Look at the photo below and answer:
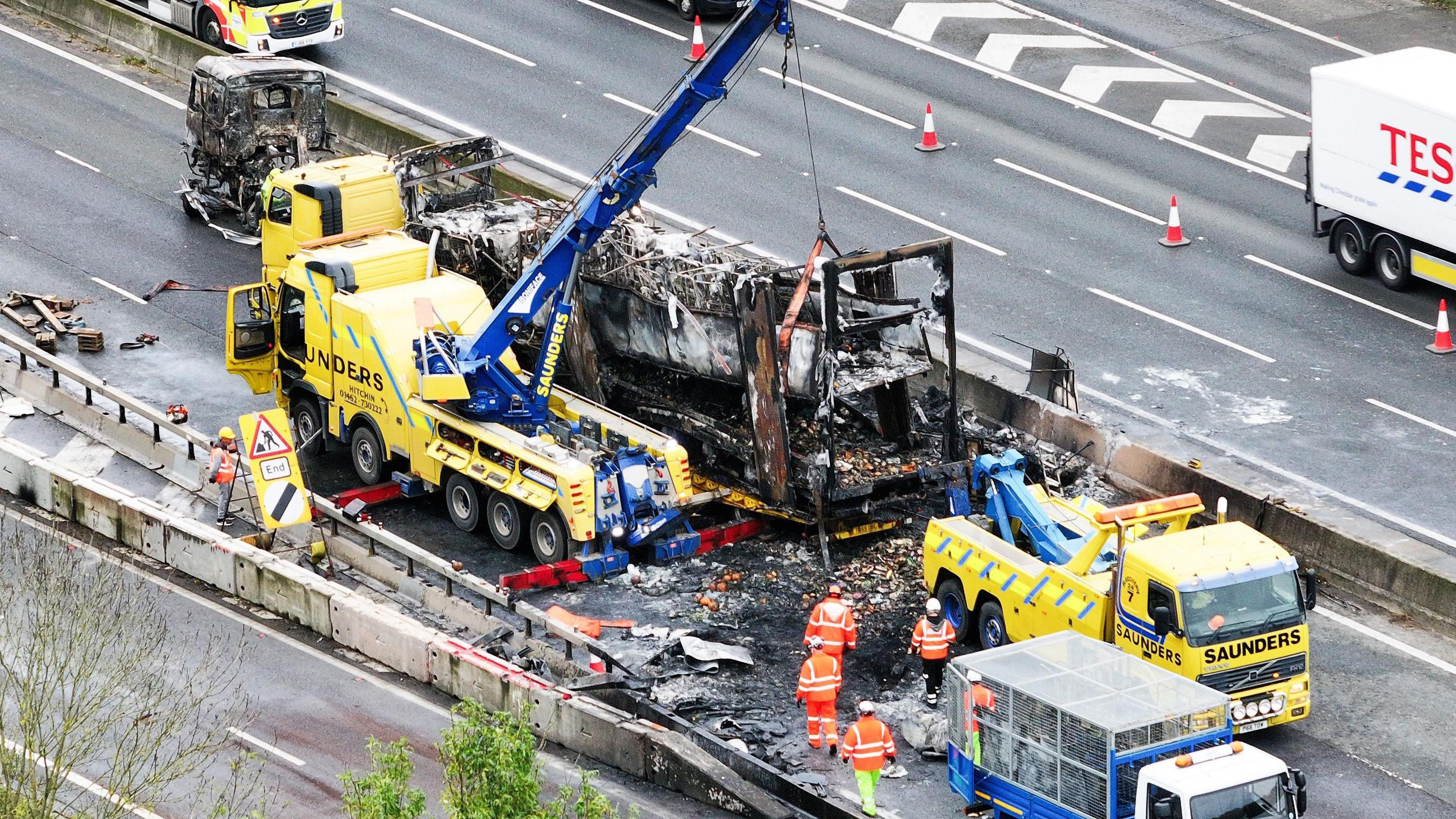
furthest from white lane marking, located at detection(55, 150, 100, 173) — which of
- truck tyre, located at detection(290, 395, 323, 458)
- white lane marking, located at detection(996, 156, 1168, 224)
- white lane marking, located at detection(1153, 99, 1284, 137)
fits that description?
white lane marking, located at detection(1153, 99, 1284, 137)

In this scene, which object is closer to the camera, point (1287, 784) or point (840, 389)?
point (1287, 784)

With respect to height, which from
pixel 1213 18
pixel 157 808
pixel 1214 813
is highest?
pixel 1213 18

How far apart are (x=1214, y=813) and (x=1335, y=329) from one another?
1333cm

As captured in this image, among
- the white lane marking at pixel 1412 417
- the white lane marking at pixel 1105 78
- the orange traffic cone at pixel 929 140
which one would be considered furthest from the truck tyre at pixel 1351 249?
the orange traffic cone at pixel 929 140

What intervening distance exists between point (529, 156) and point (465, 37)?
507 cm

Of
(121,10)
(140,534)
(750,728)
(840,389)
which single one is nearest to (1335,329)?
(840,389)

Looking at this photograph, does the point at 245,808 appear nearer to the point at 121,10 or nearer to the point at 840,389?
the point at 840,389

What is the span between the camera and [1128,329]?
1150 inches

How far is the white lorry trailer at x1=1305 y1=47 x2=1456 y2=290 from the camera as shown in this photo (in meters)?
29.2

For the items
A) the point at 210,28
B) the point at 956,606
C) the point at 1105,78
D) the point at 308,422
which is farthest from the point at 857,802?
the point at 210,28

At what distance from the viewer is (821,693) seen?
66.5ft

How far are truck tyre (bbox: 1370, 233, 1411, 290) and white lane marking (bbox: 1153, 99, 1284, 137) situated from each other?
16.1 feet

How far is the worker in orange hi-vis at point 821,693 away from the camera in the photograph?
20188 millimetres

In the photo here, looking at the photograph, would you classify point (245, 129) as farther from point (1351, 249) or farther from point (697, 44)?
point (1351, 249)
